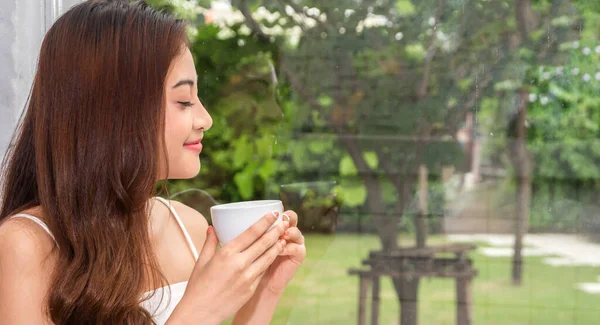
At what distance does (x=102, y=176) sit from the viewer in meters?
0.76

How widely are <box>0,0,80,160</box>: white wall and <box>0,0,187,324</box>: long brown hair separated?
1.23 ft

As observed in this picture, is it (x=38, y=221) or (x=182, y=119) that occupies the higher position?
(x=182, y=119)

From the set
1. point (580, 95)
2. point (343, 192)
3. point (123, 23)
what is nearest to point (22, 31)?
point (123, 23)

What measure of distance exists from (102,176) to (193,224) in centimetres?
31

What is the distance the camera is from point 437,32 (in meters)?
1.99

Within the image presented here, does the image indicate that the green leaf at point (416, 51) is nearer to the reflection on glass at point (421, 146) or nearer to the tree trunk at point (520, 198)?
the reflection on glass at point (421, 146)

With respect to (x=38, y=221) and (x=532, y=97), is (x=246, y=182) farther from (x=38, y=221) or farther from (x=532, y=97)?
(x=38, y=221)

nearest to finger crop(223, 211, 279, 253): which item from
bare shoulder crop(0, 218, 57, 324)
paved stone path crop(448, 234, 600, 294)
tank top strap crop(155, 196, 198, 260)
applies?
bare shoulder crop(0, 218, 57, 324)

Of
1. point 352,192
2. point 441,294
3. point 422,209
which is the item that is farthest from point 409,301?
point 352,192

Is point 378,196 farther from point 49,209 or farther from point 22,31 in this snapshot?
point 49,209

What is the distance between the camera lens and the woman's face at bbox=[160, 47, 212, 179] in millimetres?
801

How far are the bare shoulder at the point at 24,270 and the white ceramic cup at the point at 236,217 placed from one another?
0.20m

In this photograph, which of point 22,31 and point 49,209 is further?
point 22,31

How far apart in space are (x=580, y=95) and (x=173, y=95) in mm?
1483
